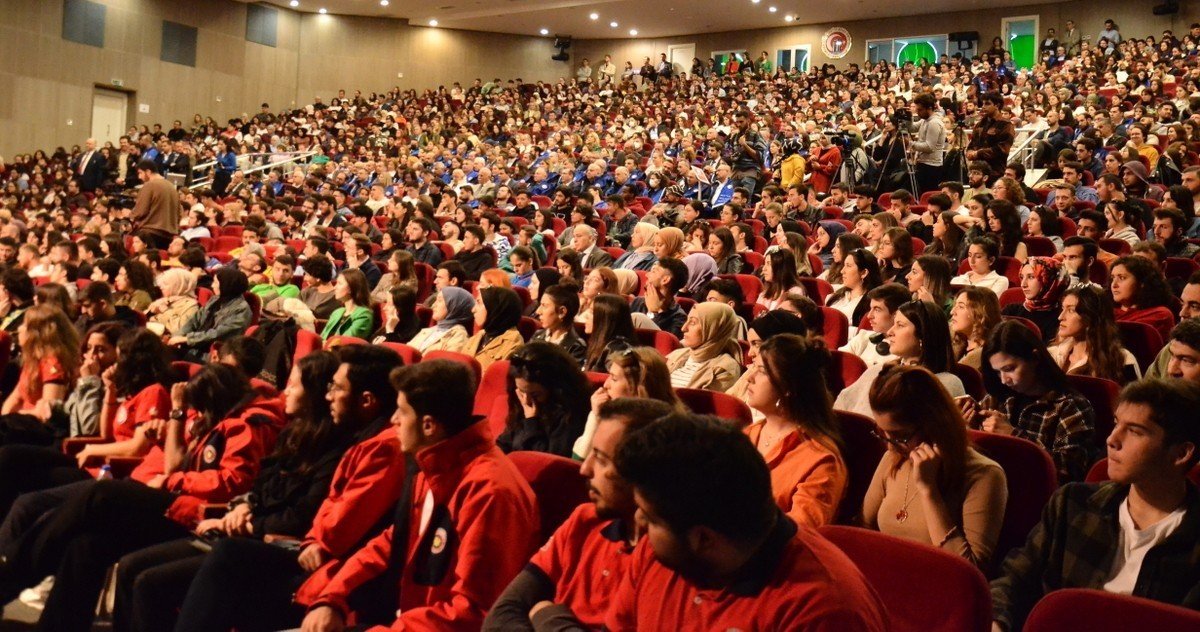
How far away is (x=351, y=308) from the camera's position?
5488 millimetres

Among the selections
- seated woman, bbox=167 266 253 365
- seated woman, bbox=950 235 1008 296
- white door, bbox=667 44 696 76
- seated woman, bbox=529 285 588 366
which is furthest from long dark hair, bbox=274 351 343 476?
white door, bbox=667 44 696 76

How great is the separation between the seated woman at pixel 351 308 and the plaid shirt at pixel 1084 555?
158 inches

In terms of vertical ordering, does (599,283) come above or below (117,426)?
above

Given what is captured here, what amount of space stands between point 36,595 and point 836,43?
64.8ft

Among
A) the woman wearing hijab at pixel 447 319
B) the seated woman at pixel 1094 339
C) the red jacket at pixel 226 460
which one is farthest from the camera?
the woman wearing hijab at pixel 447 319

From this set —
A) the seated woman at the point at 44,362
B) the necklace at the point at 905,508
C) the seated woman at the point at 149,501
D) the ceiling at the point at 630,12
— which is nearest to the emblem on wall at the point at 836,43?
the ceiling at the point at 630,12

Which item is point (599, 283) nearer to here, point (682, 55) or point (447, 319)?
point (447, 319)

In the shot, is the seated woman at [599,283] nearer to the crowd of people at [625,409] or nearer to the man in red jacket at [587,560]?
the crowd of people at [625,409]

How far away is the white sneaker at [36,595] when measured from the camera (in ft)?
10.1

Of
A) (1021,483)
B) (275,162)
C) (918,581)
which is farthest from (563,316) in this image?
(275,162)

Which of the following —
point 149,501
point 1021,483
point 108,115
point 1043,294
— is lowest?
point 149,501

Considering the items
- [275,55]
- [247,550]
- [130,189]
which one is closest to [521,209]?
[130,189]

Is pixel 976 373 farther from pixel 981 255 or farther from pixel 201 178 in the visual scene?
pixel 201 178

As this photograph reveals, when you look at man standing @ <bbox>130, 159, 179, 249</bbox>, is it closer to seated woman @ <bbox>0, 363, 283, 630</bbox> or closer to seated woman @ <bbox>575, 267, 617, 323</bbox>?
A: seated woman @ <bbox>575, 267, 617, 323</bbox>
